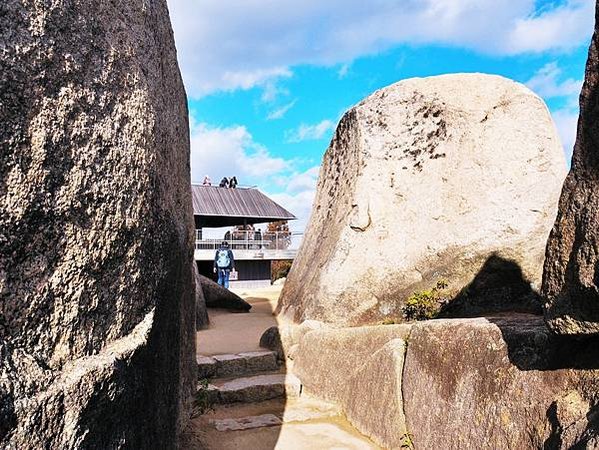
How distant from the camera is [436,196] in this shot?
6.60 m

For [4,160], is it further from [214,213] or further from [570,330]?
[214,213]

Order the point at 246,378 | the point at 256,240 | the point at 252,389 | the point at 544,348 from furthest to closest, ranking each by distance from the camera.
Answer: the point at 256,240 < the point at 246,378 < the point at 252,389 < the point at 544,348

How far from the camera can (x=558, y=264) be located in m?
2.43

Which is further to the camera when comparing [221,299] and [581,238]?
[221,299]

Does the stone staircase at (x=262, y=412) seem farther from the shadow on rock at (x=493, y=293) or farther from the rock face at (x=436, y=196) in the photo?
the shadow on rock at (x=493, y=293)

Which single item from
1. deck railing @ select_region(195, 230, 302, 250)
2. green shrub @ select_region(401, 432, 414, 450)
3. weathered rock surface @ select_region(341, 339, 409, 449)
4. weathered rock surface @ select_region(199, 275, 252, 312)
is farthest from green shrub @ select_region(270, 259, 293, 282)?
green shrub @ select_region(401, 432, 414, 450)

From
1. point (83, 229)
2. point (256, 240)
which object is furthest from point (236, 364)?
point (256, 240)

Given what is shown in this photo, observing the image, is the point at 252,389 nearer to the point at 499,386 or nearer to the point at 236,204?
the point at 499,386

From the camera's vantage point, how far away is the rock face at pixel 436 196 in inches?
236

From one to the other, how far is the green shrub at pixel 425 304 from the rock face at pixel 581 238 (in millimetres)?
3423

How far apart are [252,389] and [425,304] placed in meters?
2.13

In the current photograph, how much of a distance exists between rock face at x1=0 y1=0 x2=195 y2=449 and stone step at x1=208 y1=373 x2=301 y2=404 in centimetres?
239

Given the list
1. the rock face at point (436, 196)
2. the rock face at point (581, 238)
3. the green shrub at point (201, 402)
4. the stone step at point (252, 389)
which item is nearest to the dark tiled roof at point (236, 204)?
the rock face at point (436, 196)

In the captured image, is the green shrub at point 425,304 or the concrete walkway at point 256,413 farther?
the green shrub at point 425,304
